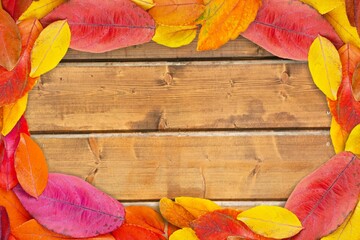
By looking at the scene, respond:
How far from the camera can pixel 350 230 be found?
1.13 metres

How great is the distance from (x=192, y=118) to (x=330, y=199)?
11.8 inches

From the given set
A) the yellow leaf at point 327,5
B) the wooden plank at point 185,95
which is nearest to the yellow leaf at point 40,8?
A: the wooden plank at point 185,95

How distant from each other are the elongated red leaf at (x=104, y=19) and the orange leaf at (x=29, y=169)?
0.23 m

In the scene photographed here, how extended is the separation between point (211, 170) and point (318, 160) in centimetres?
21

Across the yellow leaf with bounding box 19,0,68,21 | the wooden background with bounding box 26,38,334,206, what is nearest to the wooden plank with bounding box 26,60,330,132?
the wooden background with bounding box 26,38,334,206

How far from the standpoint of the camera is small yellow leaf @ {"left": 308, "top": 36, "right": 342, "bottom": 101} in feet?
3.70

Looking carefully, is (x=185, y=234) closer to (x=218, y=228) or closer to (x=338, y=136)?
(x=218, y=228)

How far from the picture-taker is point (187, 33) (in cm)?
114

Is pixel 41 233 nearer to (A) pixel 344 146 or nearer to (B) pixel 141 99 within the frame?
(B) pixel 141 99

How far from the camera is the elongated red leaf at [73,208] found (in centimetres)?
114

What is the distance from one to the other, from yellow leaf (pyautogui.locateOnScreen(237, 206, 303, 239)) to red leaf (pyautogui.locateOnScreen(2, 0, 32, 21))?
56 cm

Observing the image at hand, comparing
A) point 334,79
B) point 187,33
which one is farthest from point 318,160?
point 187,33

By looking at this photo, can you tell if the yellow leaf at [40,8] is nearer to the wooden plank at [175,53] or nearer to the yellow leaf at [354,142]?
the wooden plank at [175,53]

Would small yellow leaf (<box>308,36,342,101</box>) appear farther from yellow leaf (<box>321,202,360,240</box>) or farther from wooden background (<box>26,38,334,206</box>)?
yellow leaf (<box>321,202,360,240</box>)
